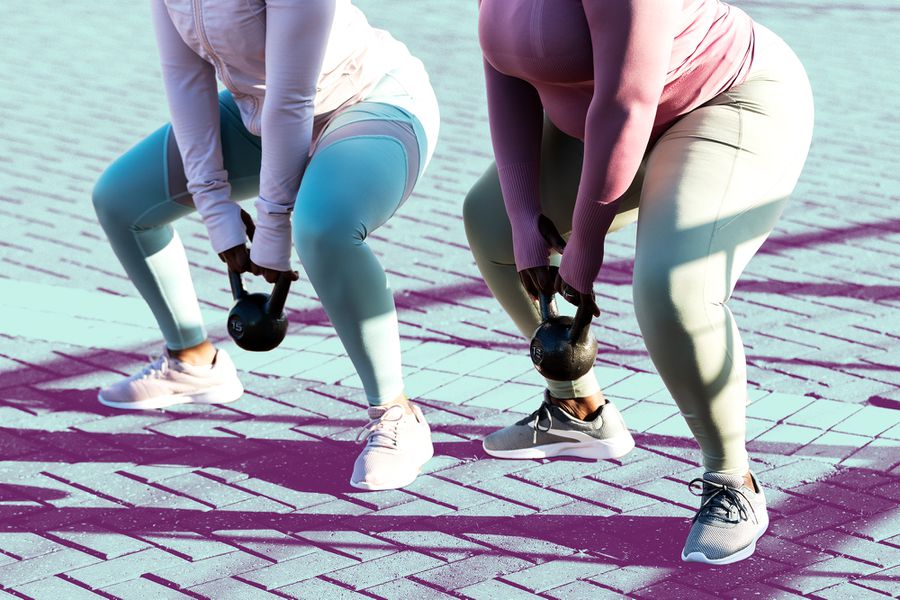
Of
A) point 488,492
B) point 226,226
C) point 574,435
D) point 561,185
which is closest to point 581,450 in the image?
point 574,435

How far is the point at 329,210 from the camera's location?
11.4ft

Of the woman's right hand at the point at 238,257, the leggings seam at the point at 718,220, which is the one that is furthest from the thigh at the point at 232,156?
the leggings seam at the point at 718,220

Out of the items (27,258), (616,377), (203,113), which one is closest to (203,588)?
(203,113)

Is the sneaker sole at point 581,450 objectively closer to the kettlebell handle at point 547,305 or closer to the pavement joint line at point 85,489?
the kettlebell handle at point 547,305

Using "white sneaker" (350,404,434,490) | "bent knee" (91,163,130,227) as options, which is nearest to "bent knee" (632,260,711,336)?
"white sneaker" (350,404,434,490)

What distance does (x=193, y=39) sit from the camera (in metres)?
3.58

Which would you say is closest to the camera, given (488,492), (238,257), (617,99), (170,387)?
(617,99)

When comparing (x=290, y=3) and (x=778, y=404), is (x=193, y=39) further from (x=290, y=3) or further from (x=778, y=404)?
(x=778, y=404)

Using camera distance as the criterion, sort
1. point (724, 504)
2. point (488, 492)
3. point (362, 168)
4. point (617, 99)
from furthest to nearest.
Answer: point (488, 492), point (362, 168), point (724, 504), point (617, 99)

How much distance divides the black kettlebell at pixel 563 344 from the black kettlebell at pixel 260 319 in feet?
2.47

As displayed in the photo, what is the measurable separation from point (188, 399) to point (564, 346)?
151 cm

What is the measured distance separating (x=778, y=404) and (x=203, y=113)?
77.9 inches

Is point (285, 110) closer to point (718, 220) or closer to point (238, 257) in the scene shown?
point (238, 257)

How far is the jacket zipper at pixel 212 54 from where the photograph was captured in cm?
348
